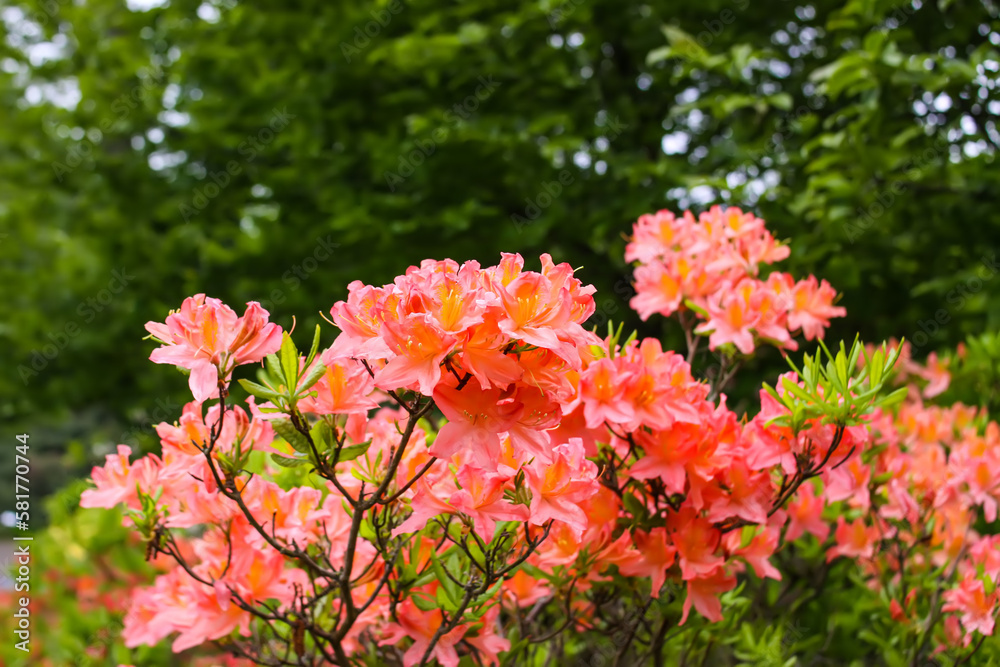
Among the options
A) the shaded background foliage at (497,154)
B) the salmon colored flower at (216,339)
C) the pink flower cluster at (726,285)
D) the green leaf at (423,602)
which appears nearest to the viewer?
the salmon colored flower at (216,339)

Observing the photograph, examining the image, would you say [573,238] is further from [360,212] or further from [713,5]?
[713,5]

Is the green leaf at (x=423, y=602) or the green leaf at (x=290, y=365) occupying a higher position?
the green leaf at (x=290, y=365)

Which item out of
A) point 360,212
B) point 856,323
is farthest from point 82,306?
point 856,323

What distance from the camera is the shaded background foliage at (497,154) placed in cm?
278

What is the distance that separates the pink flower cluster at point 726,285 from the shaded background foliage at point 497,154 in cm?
68

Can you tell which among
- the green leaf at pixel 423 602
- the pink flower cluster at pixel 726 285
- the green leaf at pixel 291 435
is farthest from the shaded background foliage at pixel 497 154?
the green leaf at pixel 291 435

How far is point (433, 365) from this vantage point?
3.03ft

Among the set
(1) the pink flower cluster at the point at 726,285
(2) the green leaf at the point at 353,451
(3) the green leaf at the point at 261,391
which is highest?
(3) the green leaf at the point at 261,391

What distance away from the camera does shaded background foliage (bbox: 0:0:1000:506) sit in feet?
9.12

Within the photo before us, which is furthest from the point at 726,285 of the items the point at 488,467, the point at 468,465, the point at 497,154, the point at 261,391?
the point at 497,154

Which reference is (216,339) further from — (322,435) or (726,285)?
(726,285)

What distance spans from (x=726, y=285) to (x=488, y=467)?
1.04 metres

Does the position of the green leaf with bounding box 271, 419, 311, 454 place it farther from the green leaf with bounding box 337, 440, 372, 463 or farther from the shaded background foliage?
the shaded background foliage

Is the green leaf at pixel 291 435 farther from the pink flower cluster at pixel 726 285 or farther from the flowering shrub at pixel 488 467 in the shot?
the pink flower cluster at pixel 726 285
